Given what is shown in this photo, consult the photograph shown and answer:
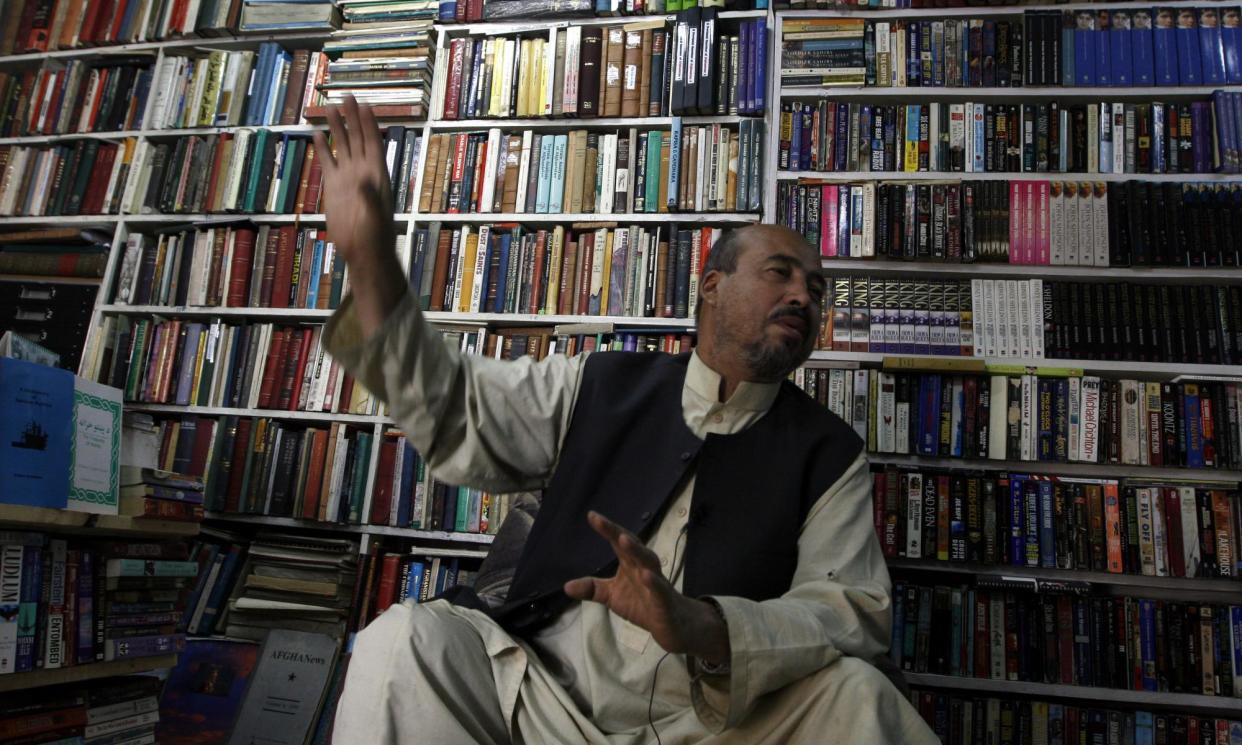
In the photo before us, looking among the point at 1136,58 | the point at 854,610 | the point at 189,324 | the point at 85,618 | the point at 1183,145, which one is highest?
the point at 1136,58

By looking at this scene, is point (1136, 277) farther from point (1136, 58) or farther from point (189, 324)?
point (189, 324)

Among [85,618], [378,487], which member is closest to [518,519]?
[85,618]

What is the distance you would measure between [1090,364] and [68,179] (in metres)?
3.50

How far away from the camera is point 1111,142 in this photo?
2.46 metres

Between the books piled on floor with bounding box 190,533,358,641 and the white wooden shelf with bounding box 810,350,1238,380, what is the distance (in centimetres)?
155

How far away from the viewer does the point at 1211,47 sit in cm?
247

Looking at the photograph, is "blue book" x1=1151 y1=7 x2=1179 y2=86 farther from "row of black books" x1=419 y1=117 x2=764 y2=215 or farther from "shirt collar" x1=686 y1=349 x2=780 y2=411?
"shirt collar" x1=686 y1=349 x2=780 y2=411

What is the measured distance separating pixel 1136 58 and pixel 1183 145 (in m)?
0.29

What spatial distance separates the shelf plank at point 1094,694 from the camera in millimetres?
2104

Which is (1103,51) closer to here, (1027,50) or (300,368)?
(1027,50)

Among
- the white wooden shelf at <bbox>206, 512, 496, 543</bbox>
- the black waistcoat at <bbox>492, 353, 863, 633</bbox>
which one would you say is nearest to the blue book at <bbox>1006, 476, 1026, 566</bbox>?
the black waistcoat at <bbox>492, 353, 863, 633</bbox>

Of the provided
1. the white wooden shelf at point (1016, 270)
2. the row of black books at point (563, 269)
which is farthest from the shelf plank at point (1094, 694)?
the row of black books at point (563, 269)

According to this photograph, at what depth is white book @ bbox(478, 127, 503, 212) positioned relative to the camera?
2.79m

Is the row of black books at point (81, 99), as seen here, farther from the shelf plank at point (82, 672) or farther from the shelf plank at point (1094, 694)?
the shelf plank at point (1094, 694)
